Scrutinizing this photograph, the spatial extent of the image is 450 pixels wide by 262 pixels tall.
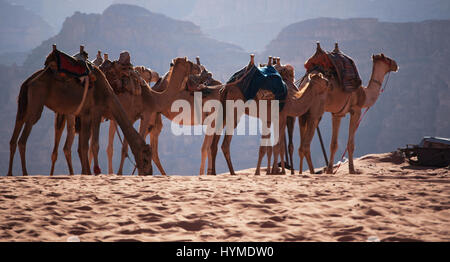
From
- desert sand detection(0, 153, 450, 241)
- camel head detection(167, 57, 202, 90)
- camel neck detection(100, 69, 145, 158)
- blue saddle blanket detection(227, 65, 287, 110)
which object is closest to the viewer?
desert sand detection(0, 153, 450, 241)

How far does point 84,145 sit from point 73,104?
771mm

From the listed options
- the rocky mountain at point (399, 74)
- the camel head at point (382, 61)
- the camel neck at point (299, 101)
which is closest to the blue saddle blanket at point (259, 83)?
the camel neck at point (299, 101)

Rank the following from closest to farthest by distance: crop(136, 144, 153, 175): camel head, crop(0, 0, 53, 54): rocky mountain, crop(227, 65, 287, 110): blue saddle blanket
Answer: crop(136, 144, 153, 175): camel head < crop(227, 65, 287, 110): blue saddle blanket < crop(0, 0, 53, 54): rocky mountain

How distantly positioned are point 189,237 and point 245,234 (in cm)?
52

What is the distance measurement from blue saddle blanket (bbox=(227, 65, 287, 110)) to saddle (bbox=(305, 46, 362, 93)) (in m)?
1.99

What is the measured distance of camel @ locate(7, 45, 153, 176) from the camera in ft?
23.5

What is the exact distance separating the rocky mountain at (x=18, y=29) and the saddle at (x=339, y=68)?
138288mm

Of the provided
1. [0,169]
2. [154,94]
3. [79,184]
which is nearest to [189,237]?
[79,184]

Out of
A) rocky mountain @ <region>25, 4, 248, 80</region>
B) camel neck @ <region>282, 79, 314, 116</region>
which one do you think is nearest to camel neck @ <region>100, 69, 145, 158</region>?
camel neck @ <region>282, 79, 314, 116</region>

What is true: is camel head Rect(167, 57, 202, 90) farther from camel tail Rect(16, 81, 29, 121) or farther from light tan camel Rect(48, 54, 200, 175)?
camel tail Rect(16, 81, 29, 121)

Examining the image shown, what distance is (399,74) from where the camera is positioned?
77.8 m
